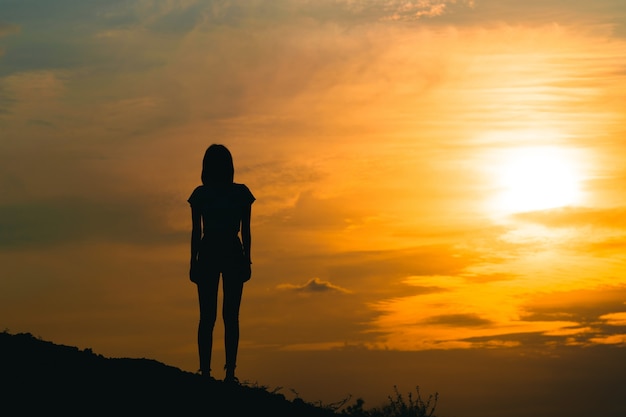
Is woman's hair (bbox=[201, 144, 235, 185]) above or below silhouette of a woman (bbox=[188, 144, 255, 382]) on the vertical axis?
above

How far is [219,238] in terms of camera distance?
14.3m

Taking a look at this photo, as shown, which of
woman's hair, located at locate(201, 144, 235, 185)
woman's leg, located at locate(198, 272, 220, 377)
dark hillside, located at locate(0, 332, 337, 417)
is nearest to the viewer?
dark hillside, located at locate(0, 332, 337, 417)

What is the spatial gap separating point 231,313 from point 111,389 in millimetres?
1967

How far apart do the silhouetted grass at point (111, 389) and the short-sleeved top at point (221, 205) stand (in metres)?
2.22

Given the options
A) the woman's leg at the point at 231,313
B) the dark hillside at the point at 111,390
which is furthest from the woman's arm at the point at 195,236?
the dark hillside at the point at 111,390

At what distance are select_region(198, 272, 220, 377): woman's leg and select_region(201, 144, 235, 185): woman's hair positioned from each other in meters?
1.33

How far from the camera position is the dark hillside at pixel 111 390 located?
13.2 meters

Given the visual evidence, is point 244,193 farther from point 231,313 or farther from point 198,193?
point 231,313

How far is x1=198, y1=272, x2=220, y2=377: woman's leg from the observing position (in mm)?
14297

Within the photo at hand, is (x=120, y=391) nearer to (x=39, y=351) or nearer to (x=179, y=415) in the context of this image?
(x=179, y=415)

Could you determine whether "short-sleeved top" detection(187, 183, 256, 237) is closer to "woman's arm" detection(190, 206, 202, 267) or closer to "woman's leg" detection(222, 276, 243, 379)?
"woman's arm" detection(190, 206, 202, 267)

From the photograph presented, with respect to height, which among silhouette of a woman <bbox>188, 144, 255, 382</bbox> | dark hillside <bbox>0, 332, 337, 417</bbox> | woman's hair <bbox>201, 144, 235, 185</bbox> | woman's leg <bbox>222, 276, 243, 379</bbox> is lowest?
dark hillside <bbox>0, 332, 337, 417</bbox>

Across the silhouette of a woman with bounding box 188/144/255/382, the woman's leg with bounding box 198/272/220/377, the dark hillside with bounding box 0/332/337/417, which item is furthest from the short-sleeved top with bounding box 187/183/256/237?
the dark hillside with bounding box 0/332/337/417

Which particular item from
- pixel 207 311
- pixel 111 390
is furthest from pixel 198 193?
pixel 111 390
